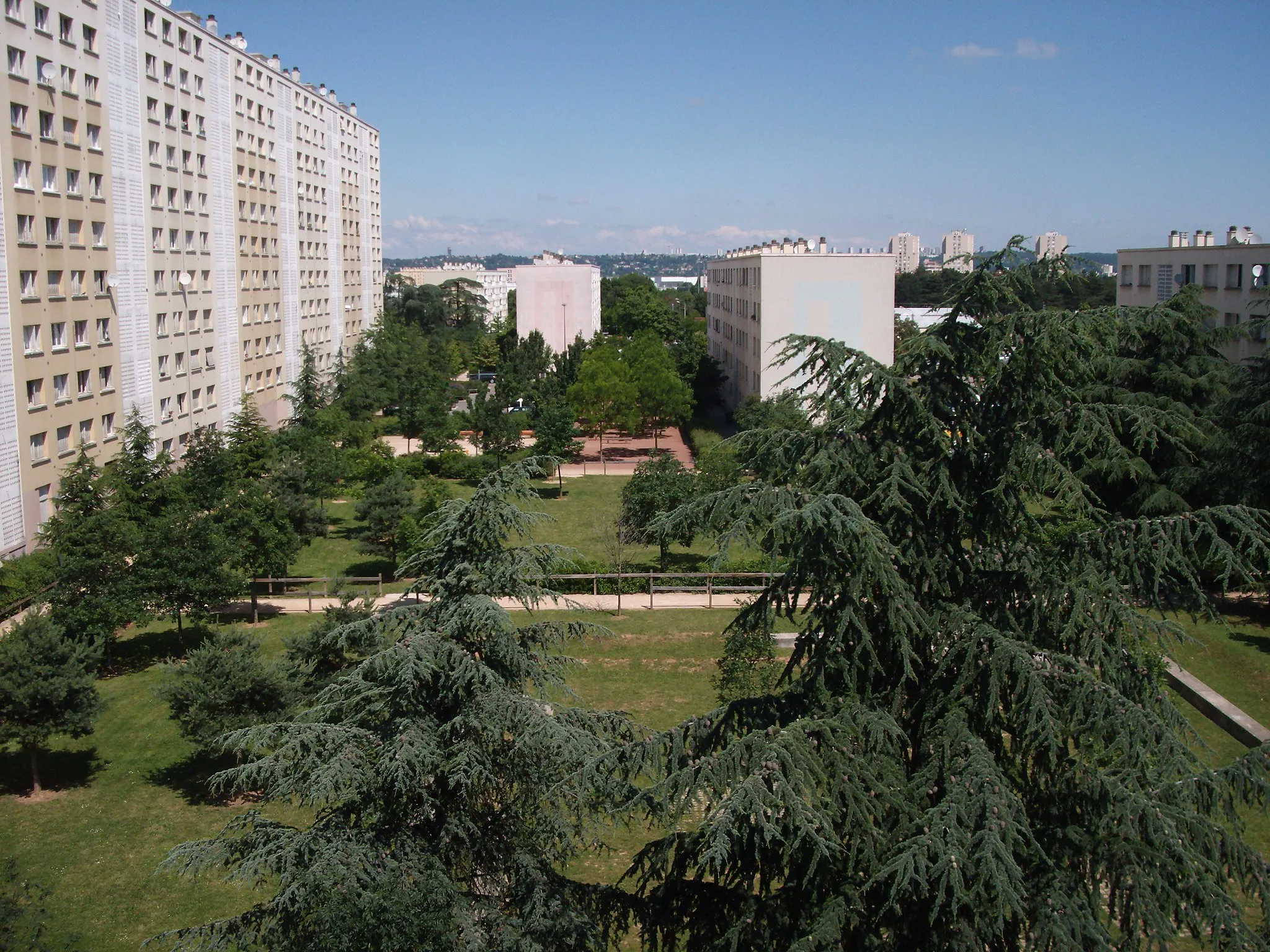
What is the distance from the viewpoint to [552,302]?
7675 centimetres

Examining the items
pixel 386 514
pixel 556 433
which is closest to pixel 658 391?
pixel 556 433

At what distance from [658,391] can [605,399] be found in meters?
2.72

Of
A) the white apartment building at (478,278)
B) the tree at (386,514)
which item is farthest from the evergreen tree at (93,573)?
the white apartment building at (478,278)

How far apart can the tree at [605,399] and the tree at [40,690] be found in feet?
96.7

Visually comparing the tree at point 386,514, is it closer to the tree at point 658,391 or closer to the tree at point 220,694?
the tree at point 220,694

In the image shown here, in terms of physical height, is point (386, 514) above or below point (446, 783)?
below

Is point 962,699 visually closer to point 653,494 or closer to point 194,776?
point 194,776

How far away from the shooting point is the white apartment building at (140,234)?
90.2ft

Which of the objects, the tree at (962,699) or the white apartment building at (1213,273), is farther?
the white apartment building at (1213,273)

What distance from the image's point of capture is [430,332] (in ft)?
299

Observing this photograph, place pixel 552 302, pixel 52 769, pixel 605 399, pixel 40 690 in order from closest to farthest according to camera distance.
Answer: pixel 40 690, pixel 52 769, pixel 605 399, pixel 552 302

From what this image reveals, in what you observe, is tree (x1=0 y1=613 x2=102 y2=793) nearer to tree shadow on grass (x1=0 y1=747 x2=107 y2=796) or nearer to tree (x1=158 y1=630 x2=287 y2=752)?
tree shadow on grass (x1=0 y1=747 x2=107 y2=796)

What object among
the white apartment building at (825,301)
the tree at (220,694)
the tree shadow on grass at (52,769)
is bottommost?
the tree shadow on grass at (52,769)

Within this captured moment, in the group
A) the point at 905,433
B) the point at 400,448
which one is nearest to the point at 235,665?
the point at 905,433
